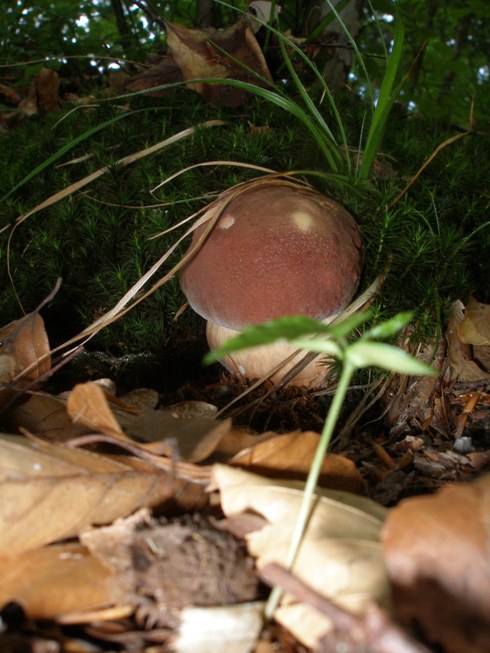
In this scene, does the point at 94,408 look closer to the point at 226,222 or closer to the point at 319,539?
the point at 319,539

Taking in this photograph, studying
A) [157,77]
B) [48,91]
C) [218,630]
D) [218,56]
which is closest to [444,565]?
[218,630]

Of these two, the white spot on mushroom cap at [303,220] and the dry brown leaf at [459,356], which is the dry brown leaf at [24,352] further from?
the dry brown leaf at [459,356]

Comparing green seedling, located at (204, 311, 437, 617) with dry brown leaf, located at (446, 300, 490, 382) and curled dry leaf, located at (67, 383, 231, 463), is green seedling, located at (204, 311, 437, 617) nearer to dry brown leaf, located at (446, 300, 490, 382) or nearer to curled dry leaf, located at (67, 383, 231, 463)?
curled dry leaf, located at (67, 383, 231, 463)

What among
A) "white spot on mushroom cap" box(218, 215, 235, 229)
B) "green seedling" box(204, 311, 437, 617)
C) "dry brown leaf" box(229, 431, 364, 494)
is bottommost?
"dry brown leaf" box(229, 431, 364, 494)

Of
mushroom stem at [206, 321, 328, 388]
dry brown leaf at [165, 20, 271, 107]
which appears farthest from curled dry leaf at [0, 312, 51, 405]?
dry brown leaf at [165, 20, 271, 107]

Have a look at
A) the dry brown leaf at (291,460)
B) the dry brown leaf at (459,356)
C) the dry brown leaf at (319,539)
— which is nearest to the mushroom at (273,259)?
the dry brown leaf at (459,356)

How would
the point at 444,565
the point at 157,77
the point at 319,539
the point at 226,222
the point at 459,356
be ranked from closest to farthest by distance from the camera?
the point at 444,565 < the point at 319,539 < the point at 226,222 < the point at 459,356 < the point at 157,77

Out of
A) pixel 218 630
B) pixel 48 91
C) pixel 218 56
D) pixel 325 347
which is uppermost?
pixel 218 56

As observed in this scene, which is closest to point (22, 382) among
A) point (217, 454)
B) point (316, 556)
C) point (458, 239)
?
point (217, 454)
